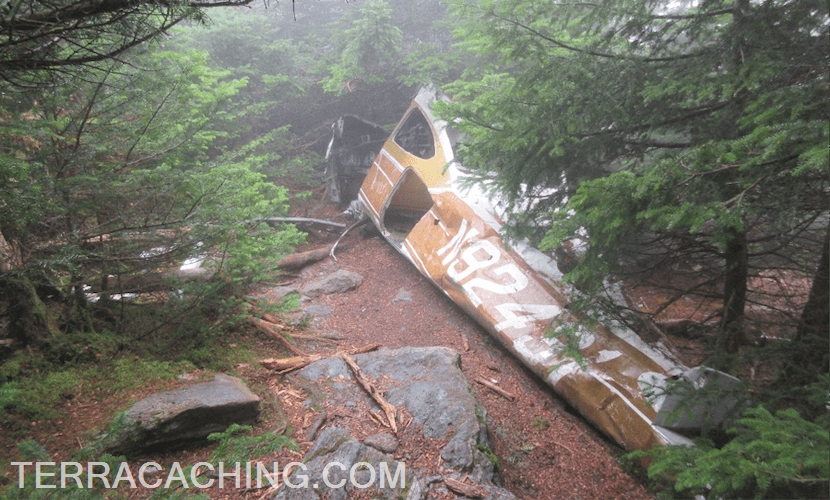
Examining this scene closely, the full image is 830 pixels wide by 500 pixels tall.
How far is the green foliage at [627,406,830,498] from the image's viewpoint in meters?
1.59

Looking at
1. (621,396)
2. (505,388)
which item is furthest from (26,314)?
(621,396)

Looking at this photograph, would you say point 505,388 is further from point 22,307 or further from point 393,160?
point 393,160

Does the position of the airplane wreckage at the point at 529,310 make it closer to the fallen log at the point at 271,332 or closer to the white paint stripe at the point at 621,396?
the white paint stripe at the point at 621,396

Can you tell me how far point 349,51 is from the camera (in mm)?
10102

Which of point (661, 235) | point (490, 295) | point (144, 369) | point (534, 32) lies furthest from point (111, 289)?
point (661, 235)

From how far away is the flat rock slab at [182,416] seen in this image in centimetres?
265

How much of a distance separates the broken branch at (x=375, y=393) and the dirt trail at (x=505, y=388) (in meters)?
0.91

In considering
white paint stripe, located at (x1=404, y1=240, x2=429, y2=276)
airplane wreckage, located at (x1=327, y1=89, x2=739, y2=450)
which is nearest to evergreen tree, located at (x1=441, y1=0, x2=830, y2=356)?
airplane wreckage, located at (x1=327, y1=89, x2=739, y2=450)

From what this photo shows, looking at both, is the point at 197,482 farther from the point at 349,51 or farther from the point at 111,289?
the point at 349,51

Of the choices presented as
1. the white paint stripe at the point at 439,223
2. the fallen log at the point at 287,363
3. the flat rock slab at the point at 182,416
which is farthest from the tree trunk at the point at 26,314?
the white paint stripe at the point at 439,223

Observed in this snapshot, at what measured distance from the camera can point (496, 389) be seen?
14.3 ft

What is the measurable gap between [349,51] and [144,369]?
901cm

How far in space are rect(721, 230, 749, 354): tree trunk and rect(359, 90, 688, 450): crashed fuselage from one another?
483 mm

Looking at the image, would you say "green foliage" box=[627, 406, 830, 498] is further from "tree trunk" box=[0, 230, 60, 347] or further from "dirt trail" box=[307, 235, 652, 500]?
"tree trunk" box=[0, 230, 60, 347]
